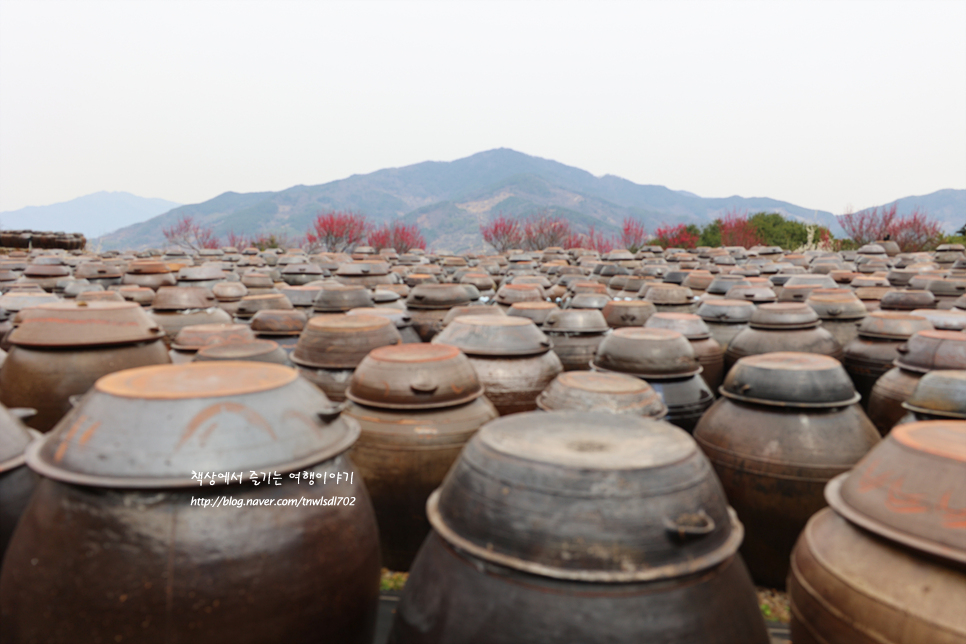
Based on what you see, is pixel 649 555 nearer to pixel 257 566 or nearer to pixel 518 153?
pixel 257 566

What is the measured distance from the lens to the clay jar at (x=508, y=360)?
7.16 m

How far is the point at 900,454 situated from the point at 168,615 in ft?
13.5

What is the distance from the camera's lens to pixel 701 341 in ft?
30.2

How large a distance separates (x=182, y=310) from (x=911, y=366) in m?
10.2

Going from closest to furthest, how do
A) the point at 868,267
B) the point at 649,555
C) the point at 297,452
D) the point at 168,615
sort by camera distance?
the point at 649,555 → the point at 168,615 → the point at 297,452 → the point at 868,267

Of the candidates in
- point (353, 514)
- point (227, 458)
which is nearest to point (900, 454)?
point (353, 514)

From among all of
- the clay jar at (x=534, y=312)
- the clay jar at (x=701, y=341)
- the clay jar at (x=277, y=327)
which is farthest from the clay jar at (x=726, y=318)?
the clay jar at (x=277, y=327)

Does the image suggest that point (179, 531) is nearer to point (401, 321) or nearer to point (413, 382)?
point (413, 382)

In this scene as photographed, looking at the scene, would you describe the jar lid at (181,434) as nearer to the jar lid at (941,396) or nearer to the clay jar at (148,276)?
the jar lid at (941,396)

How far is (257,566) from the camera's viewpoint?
3066 millimetres

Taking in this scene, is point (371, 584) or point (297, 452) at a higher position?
point (297, 452)

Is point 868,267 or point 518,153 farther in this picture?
point 518,153

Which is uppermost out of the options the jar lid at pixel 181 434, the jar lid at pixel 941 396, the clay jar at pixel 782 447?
Result: the jar lid at pixel 181 434

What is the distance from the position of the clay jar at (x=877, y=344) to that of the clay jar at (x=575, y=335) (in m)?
3.69
